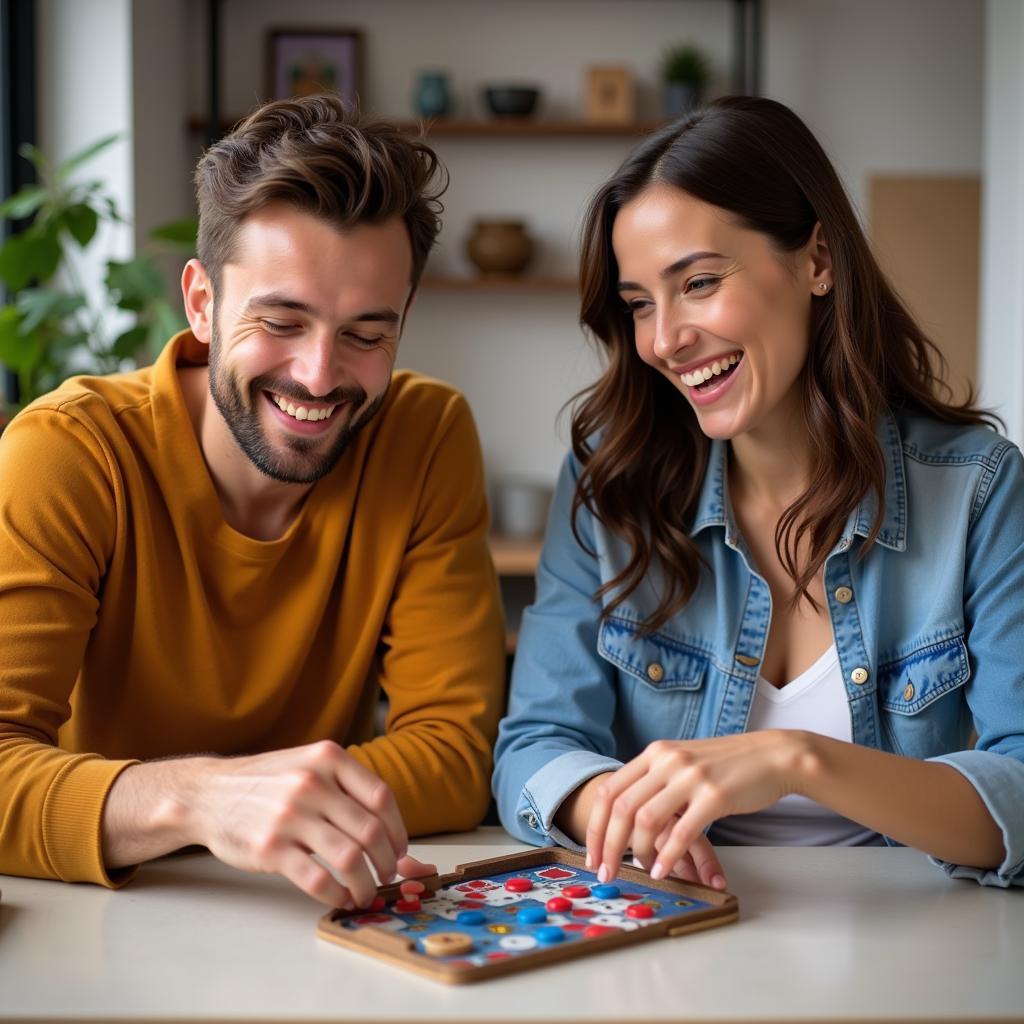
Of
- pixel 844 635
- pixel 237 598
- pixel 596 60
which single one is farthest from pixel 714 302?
pixel 596 60

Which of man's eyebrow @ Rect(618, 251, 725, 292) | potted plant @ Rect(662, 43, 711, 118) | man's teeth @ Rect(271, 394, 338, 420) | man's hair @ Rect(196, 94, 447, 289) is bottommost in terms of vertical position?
man's teeth @ Rect(271, 394, 338, 420)

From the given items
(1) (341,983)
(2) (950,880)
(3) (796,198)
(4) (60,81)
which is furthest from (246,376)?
(4) (60,81)

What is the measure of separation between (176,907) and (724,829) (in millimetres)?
675

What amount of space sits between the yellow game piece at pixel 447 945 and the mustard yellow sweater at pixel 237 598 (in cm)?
43

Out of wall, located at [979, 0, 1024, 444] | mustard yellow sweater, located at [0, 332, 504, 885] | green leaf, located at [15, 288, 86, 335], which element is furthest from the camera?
wall, located at [979, 0, 1024, 444]

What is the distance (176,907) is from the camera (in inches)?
43.8

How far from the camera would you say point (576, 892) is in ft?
3.66

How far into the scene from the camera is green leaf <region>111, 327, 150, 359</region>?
9.50 ft

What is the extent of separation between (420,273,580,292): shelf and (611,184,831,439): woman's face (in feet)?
8.74

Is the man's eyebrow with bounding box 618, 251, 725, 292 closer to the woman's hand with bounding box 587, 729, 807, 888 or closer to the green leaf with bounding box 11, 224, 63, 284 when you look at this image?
the woman's hand with bounding box 587, 729, 807, 888

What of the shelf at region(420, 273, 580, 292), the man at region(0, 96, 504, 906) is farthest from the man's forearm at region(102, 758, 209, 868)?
the shelf at region(420, 273, 580, 292)

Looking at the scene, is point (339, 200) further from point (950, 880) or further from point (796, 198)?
point (950, 880)

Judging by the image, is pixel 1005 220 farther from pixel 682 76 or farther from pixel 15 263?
pixel 15 263

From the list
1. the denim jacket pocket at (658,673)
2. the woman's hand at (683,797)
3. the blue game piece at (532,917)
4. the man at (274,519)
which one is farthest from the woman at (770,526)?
the blue game piece at (532,917)
